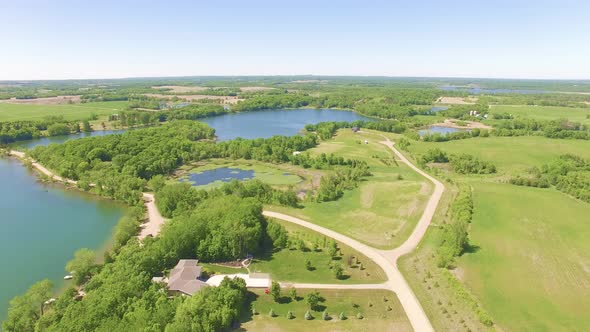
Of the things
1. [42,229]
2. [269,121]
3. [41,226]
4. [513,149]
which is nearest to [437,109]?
[513,149]

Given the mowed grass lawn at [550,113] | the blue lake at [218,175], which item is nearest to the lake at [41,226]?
the blue lake at [218,175]

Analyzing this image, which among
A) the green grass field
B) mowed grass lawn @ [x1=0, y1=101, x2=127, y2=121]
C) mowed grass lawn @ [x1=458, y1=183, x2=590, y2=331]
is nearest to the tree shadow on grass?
mowed grass lawn @ [x1=458, y1=183, x2=590, y2=331]

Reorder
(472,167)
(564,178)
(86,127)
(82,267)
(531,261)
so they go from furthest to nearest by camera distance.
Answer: (86,127) → (472,167) → (564,178) → (531,261) → (82,267)

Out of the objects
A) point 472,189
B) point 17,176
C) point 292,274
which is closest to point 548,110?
point 472,189

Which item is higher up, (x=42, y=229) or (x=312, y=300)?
(x=312, y=300)

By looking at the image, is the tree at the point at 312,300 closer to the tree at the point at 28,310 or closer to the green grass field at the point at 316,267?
the green grass field at the point at 316,267

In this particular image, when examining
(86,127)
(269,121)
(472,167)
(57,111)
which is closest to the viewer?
(472,167)

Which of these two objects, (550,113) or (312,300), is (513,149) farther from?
(312,300)
